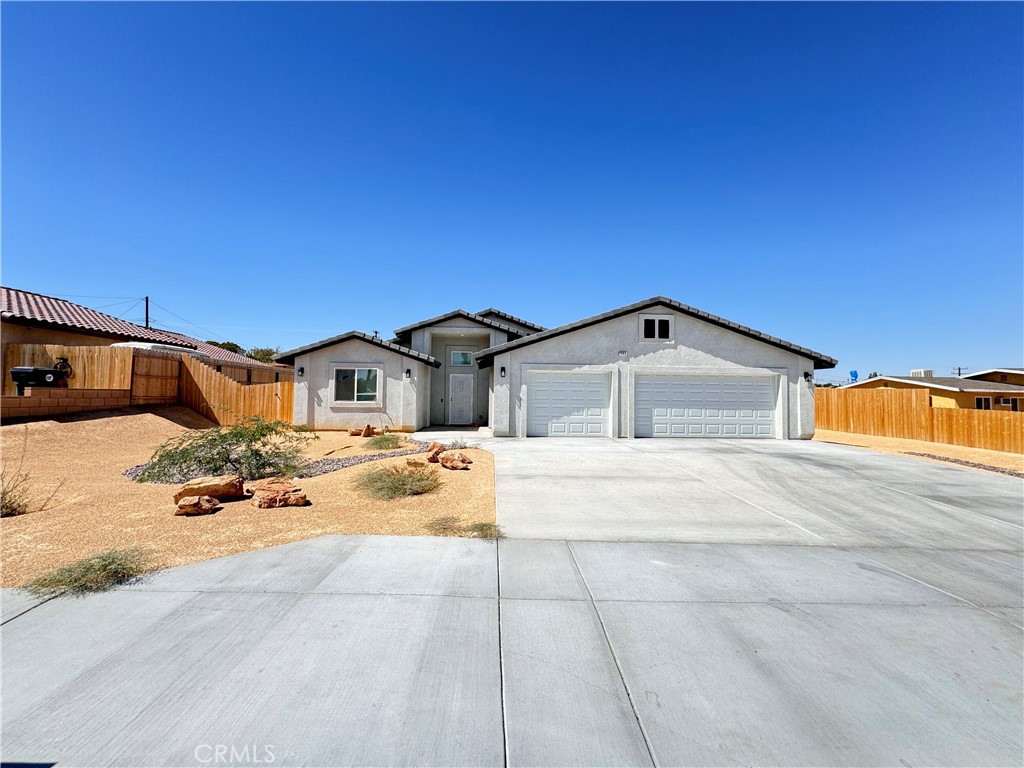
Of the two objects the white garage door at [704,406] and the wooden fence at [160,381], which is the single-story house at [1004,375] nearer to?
the white garage door at [704,406]

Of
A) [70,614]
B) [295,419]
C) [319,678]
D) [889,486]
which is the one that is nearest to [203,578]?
[70,614]

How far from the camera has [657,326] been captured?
48.7 feet

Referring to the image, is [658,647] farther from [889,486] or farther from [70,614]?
[889,486]

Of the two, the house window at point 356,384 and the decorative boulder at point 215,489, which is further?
the house window at point 356,384

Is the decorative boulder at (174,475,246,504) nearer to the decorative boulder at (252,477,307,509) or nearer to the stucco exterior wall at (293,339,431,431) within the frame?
the decorative boulder at (252,477,307,509)

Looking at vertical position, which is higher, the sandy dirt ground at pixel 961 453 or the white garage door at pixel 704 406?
the white garage door at pixel 704 406

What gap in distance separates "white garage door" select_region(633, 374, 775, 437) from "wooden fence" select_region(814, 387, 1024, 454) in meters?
8.11

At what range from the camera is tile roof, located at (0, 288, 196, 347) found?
1702 cm

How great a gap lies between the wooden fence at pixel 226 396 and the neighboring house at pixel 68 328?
2417 mm

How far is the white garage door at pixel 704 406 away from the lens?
14672mm

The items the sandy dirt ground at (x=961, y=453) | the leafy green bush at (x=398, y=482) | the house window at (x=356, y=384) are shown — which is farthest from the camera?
the house window at (x=356, y=384)

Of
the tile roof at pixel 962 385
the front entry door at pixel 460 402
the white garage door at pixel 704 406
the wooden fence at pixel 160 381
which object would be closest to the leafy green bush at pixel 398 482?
the white garage door at pixel 704 406

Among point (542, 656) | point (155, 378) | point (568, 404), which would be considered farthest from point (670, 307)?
point (155, 378)

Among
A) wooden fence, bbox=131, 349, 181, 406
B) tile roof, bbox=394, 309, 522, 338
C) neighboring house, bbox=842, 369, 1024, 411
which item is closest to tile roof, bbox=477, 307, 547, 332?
tile roof, bbox=394, 309, 522, 338
